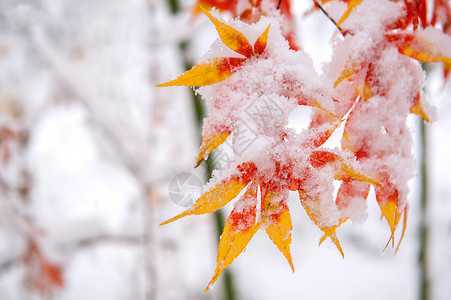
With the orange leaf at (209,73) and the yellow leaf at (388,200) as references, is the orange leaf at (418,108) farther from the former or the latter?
the orange leaf at (209,73)

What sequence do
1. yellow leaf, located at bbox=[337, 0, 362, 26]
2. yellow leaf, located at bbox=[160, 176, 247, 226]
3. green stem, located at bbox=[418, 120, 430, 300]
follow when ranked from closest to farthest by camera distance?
yellow leaf, located at bbox=[160, 176, 247, 226]
yellow leaf, located at bbox=[337, 0, 362, 26]
green stem, located at bbox=[418, 120, 430, 300]

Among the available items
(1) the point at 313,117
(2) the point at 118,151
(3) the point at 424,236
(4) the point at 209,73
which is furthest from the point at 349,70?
(3) the point at 424,236

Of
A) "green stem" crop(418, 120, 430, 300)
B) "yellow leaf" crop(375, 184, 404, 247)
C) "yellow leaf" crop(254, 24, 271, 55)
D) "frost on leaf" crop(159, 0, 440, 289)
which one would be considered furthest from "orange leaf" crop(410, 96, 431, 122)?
"green stem" crop(418, 120, 430, 300)

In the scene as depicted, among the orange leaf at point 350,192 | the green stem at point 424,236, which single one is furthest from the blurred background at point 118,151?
the orange leaf at point 350,192

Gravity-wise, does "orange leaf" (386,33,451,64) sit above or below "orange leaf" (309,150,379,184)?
above

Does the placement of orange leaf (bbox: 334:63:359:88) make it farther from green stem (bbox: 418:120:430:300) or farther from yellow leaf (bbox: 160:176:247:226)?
green stem (bbox: 418:120:430:300)

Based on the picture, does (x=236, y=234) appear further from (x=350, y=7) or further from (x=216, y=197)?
(x=350, y=7)

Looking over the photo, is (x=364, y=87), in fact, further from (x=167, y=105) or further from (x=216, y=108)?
(x=167, y=105)

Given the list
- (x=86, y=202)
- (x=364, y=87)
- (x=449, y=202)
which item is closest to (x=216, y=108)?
(x=364, y=87)
